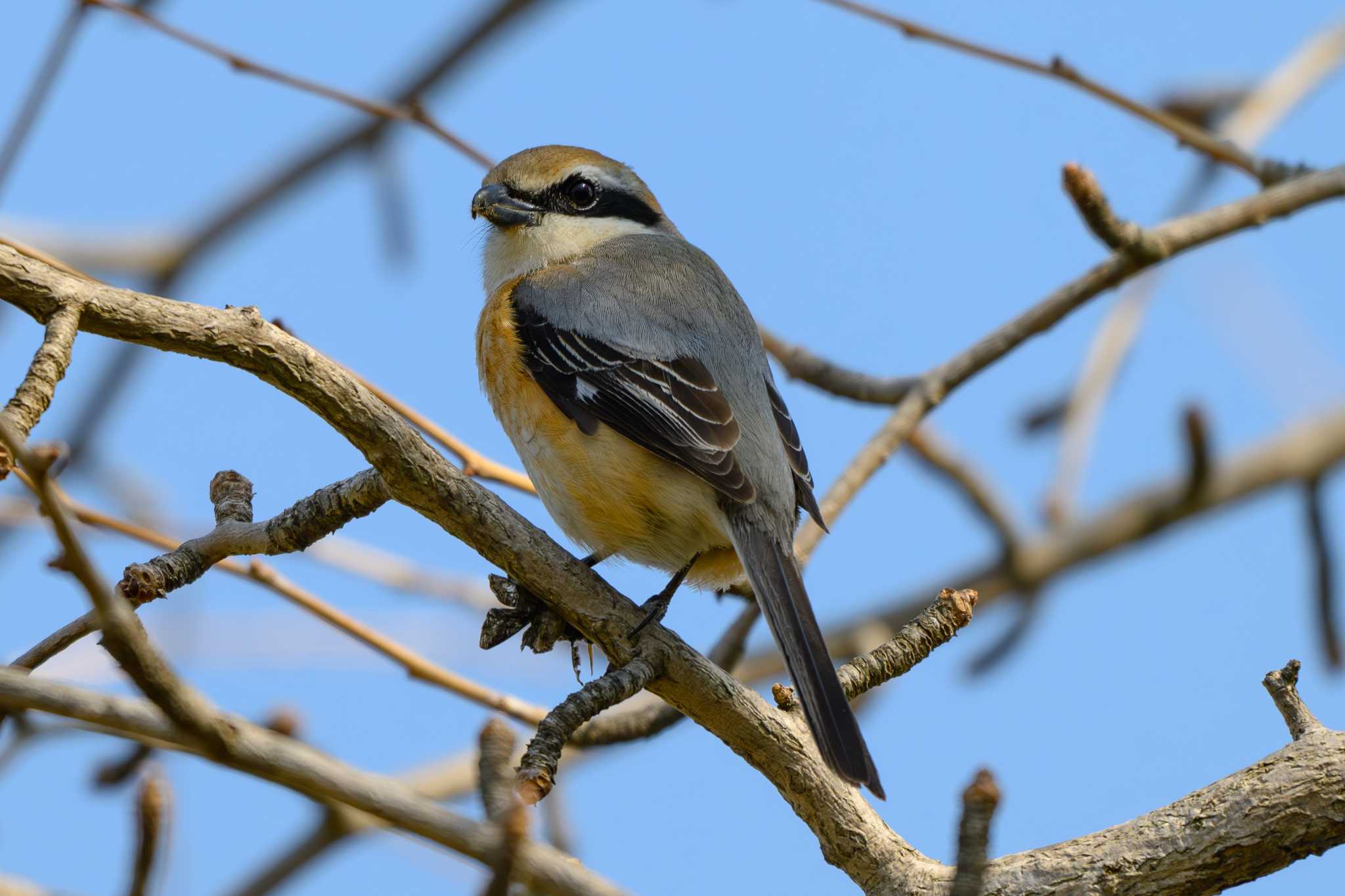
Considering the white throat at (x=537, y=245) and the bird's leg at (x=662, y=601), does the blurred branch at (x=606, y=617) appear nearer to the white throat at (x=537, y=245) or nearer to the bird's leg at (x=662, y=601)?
the bird's leg at (x=662, y=601)

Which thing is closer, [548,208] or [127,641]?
[127,641]

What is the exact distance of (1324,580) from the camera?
5.38 m

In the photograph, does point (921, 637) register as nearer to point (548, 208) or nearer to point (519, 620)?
point (519, 620)

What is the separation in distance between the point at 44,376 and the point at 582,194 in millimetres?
3161

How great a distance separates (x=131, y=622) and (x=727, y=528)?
2296mm

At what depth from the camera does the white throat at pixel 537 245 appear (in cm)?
536

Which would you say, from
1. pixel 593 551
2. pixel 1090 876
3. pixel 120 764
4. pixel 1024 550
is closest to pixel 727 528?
pixel 593 551

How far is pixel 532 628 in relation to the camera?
3.67 meters

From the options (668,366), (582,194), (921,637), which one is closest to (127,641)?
(921,637)

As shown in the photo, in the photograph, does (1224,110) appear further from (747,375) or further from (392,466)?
(392,466)

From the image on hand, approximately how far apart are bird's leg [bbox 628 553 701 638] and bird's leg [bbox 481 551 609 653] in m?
0.20

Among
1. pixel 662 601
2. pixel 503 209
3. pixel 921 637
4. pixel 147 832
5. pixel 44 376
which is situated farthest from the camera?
pixel 503 209

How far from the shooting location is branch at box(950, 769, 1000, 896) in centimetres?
210

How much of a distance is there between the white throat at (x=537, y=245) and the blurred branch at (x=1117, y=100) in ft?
4.11
